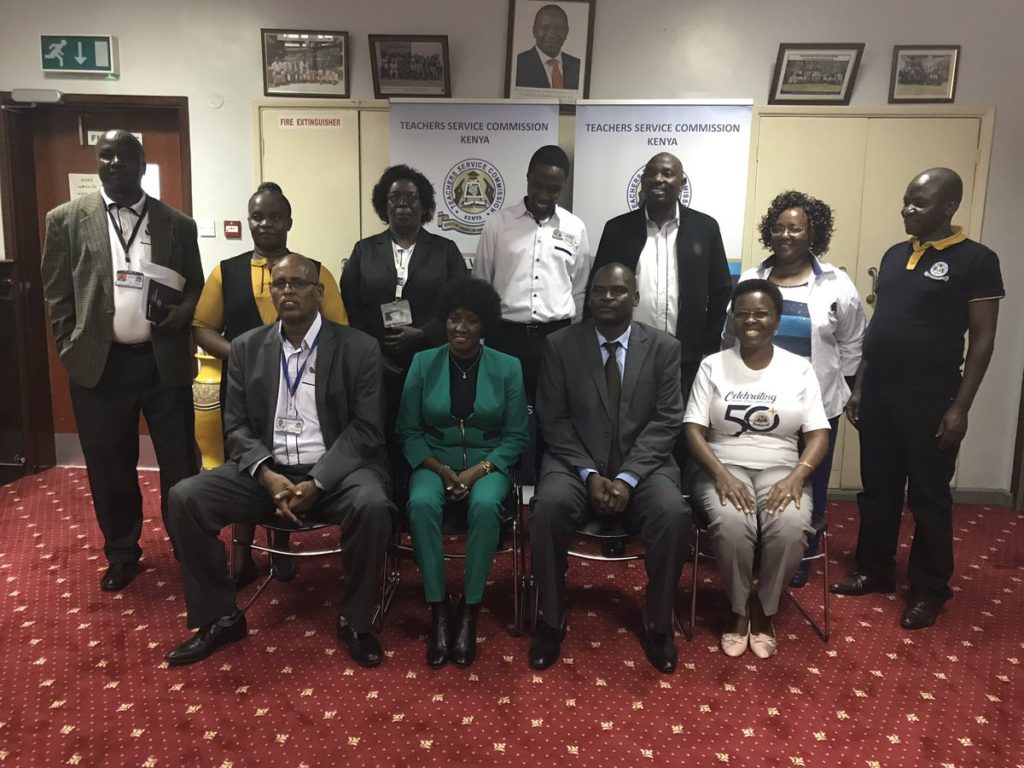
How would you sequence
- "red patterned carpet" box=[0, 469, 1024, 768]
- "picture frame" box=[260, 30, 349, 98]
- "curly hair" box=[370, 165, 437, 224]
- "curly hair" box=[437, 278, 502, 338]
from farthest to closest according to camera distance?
1. "picture frame" box=[260, 30, 349, 98]
2. "curly hair" box=[370, 165, 437, 224]
3. "curly hair" box=[437, 278, 502, 338]
4. "red patterned carpet" box=[0, 469, 1024, 768]

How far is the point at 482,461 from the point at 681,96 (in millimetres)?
2837

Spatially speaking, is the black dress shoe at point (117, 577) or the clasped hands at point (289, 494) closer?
the clasped hands at point (289, 494)

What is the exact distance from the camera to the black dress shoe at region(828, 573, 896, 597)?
3.01 m

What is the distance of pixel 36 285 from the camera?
454cm

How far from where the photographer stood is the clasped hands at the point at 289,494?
2398 mm

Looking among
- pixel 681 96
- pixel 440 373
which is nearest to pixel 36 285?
pixel 440 373

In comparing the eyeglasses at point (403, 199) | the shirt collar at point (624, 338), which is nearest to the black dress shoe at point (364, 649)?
the shirt collar at point (624, 338)

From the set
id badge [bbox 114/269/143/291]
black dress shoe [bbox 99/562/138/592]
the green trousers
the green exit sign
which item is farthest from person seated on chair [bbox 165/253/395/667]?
the green exit sign

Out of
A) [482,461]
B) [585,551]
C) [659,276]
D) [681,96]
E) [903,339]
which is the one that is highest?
[681,96]

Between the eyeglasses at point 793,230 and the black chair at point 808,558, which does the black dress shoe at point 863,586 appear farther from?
the eyeglasses at point 793,230

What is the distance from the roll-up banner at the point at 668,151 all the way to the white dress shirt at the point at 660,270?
956 millimetres

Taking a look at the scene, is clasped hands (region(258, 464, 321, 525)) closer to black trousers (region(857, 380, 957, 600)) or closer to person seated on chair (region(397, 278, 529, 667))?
person seated on chair (region(397, 278, 529, 667))

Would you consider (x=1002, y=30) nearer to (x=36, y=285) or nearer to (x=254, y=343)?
(x=254, y=343)

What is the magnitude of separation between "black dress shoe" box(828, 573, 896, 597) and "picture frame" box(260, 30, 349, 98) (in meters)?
3.92
